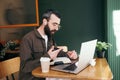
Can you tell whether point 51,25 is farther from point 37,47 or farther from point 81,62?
point 81,62

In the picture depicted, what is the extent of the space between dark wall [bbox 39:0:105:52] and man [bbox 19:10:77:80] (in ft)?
3.73

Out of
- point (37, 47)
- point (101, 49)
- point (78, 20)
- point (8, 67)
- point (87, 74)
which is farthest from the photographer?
point (78, 20)

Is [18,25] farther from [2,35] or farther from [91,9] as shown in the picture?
[91,9]

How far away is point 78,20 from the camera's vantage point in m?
3.34

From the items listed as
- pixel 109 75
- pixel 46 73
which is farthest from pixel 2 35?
pixel 109 75

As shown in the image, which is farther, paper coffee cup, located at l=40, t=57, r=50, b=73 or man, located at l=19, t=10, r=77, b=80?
man, located at l=19, t=10, r=77, b=80


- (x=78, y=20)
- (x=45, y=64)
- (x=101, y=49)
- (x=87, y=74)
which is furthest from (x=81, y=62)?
(x=78, y=20)

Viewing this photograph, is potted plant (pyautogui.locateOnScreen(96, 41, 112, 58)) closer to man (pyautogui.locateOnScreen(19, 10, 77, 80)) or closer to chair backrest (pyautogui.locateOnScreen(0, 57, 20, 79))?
man (pyautogui.locateOnScreen(19, 10, 77, 80))

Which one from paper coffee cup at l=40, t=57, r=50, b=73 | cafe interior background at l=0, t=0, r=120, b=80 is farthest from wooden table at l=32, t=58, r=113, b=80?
cafe interior background at l=0, t=0, r=120, b=80

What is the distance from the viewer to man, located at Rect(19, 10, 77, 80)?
192 centimetres

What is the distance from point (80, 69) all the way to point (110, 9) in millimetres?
1297

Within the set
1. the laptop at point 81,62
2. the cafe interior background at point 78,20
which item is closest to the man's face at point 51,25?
the laptop at point 81,62

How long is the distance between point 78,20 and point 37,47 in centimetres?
143

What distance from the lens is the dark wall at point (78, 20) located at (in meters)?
3.24
